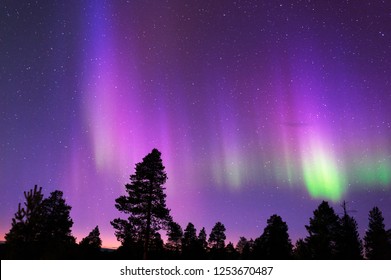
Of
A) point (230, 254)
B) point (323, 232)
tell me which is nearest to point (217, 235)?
point (230, 254)

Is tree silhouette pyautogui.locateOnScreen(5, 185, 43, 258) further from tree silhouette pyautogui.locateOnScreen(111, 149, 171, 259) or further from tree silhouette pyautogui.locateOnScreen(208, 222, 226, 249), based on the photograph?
tree silhouette pyautogui.locateOnScreen(208, 222, 226, 249)

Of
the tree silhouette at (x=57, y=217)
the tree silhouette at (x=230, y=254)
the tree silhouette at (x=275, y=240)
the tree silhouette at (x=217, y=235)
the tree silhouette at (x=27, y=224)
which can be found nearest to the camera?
the tree silhouette at (x=27, y=224)

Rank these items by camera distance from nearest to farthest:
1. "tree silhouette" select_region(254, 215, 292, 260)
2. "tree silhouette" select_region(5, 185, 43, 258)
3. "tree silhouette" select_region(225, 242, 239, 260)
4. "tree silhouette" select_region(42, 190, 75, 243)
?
"tree silhouette" select_region(5, 185, 43, 258) < "tree silhouette" select_region(42, 190, 75, 243) < "tree silhouette" select_region(225, 242, 239, 260) < "tree silhouette" select_region(254, 215, 292, 260)

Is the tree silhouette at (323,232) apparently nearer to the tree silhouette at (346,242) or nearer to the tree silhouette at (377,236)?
the tree silhouette at (346,242)

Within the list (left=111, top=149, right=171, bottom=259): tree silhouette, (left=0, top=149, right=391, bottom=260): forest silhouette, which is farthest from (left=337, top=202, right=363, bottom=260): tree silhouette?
(left=111, top=149, right=171, bottom=259): tree silhouette

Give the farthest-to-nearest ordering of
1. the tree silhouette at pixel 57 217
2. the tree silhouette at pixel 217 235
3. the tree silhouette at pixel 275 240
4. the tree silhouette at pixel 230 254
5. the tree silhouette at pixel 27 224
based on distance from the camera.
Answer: the tree silhouette at pixel 217 235 → the tree silhouette at pixel 275 240 → the tree silhouette at pixel 230 254 → the tree silhouette at pixel 57 217 → the tree silhouette at pixel 27 224

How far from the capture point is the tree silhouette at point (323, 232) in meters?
42.4

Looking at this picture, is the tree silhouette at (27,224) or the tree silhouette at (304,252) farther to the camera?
the tree silhouette at (304,252)

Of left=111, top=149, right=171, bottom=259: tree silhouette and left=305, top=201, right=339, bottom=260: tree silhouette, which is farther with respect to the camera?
left=305, top=201, right=339, bottom=260: tree silhouette

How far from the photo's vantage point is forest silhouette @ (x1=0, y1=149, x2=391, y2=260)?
24.7m

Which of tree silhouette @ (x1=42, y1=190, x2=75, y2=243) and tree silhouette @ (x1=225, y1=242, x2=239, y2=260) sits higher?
tree silhouette @ (x1=42, y1=190, x2=75, y2=243)

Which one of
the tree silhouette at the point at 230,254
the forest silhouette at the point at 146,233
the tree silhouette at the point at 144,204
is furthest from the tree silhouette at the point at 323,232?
the tree silhouette at the point at 144,204
